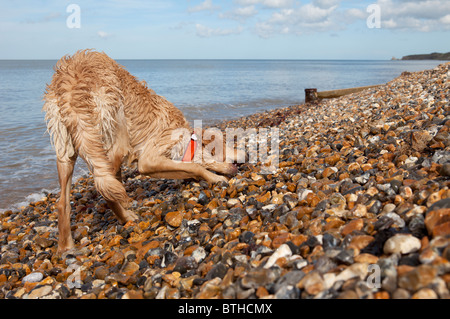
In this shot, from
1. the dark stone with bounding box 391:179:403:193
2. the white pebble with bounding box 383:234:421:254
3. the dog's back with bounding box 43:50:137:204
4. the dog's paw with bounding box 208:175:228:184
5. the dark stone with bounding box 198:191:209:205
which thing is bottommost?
the dark stone with bounding box 198:191:209:205

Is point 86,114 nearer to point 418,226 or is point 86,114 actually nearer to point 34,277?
point 34,277

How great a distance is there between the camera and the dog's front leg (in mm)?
4430

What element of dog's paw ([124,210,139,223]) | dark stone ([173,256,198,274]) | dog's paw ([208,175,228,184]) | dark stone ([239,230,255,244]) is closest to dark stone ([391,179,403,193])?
dark stone ([239,230,255,244])

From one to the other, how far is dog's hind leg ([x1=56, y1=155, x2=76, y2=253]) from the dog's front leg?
0.95m

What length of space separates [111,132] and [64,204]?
3.29ft

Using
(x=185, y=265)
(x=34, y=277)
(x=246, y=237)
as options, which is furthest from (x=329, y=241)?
(x=34, y=277)

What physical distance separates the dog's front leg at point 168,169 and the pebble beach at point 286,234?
0.59 ft

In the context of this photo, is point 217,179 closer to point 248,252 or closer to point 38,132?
point 248,252

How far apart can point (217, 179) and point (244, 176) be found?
15.3 inches

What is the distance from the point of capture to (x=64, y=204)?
3775 millimetres

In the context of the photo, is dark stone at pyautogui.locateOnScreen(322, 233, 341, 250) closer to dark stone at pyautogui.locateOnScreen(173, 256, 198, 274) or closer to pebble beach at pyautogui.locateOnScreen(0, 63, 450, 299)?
pebble beach at pyautogui.locateOnScreen(0, 63, 450, 299)
